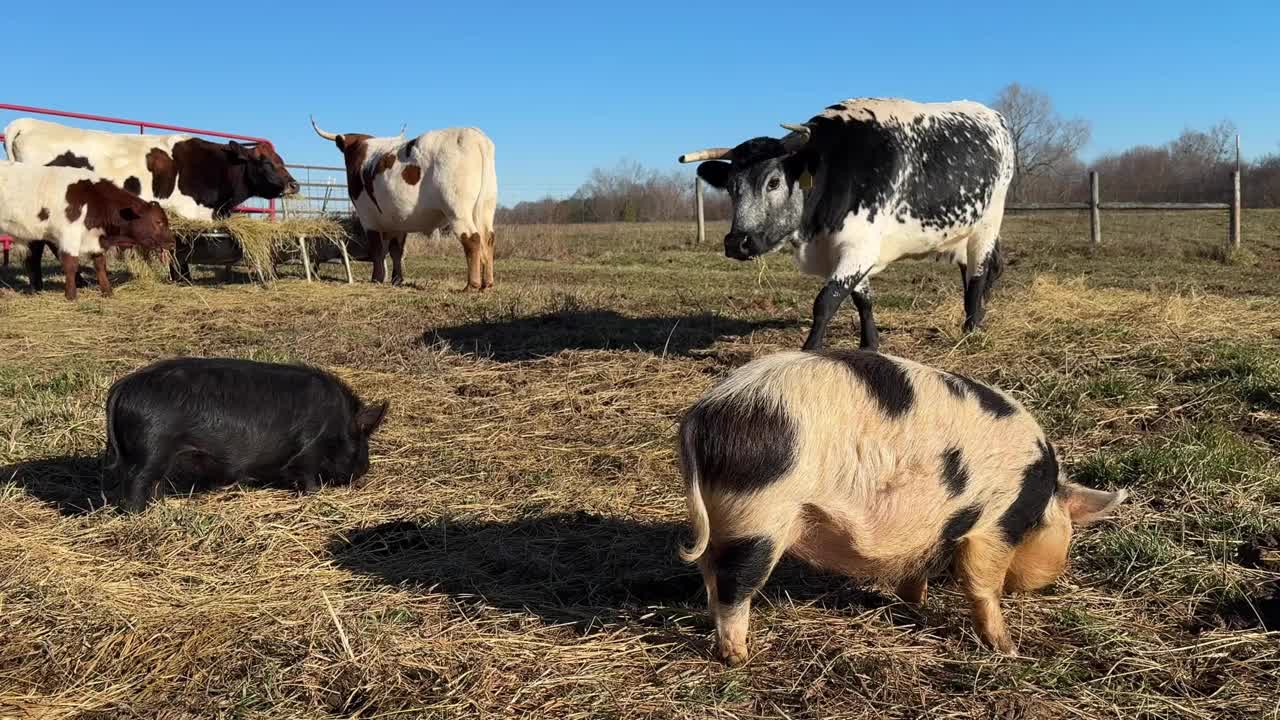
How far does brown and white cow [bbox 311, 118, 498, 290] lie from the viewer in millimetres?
11820

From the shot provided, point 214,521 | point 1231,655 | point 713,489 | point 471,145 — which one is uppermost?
point 471,145

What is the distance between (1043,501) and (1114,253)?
1656cm

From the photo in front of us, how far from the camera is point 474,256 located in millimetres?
11828

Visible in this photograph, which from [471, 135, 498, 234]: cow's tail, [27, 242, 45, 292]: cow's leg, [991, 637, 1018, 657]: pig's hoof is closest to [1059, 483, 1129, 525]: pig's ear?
[991, 637, 1018, 657]: pig's hoof

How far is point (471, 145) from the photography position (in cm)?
1180

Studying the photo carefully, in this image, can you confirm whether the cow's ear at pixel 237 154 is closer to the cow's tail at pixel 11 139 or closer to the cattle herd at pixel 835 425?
the cow's tail at pixel 11 139

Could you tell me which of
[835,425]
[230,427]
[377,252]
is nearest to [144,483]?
[230,427]

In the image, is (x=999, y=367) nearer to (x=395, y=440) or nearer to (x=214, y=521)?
(x=395, y=440)

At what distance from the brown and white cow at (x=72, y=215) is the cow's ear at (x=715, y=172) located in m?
7.87

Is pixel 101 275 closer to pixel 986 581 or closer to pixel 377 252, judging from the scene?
pixel 377 252

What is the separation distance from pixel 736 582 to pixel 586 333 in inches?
216

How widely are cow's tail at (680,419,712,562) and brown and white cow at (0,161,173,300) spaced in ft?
34.6

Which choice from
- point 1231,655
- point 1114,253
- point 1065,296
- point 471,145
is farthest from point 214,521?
point 1114,253

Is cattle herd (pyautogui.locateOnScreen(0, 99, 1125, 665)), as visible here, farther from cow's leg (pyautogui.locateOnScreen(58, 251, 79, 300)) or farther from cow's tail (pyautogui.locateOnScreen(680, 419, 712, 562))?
cow's leg (pyautogui.locateOnScreen(58, 251, 79, 300))
